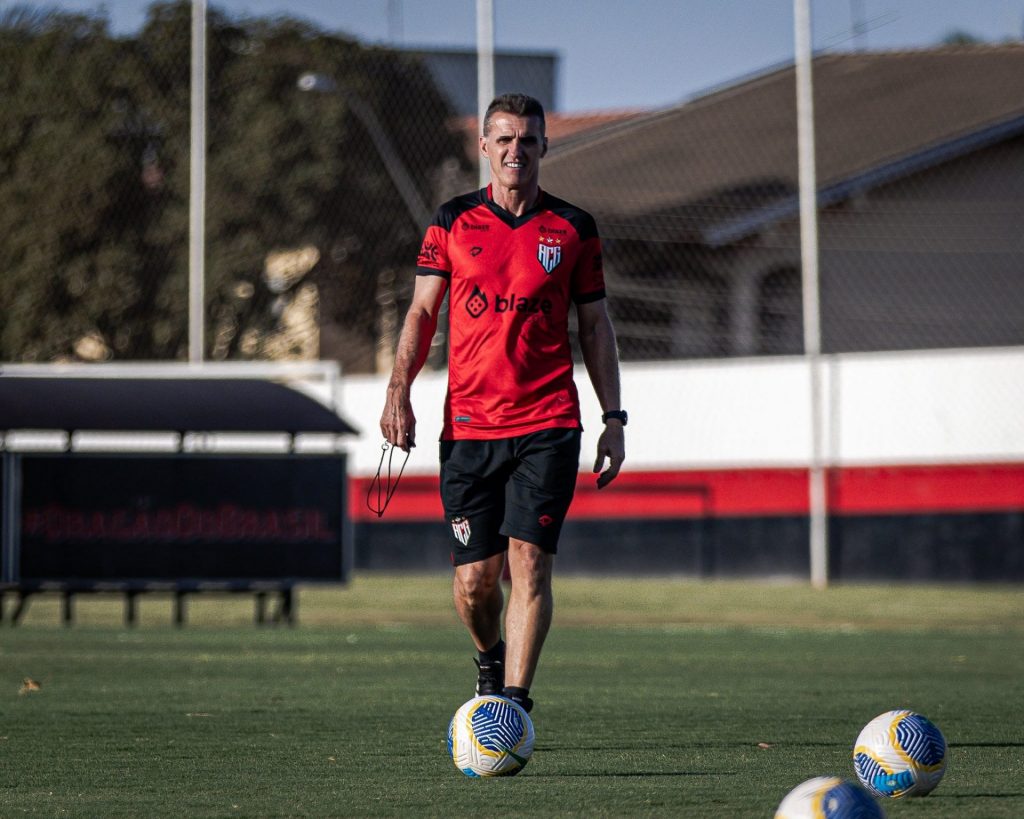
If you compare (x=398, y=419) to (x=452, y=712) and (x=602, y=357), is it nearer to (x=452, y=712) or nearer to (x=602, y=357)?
(x=602, y=357)

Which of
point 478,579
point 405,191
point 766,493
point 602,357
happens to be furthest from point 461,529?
point 405,191

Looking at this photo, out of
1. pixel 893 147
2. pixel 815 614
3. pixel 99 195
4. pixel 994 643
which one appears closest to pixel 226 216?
pixel 99 195

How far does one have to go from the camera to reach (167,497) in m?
16.0

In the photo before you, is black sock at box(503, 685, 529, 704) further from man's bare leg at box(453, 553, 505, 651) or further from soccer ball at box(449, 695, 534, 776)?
soccer ball at box(449, 695, 534, 776)

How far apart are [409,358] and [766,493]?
50.2 feet

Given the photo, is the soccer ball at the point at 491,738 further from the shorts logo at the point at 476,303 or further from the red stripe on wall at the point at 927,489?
the red stripe on wall at the point at 927,489

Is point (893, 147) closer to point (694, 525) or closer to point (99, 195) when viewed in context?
point (694, 525)

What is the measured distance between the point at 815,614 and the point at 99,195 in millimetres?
20222

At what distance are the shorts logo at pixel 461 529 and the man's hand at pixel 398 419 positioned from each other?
0.38 meters

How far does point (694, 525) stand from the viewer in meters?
22.7

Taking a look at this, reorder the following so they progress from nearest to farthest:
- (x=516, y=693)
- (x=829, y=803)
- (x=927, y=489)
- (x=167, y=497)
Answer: (x=829, y=803), (x=516, y=693), (x=167, y=497), (x=927, y=489)

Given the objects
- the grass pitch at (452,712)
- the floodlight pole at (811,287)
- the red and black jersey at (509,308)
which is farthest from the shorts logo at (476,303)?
the floodlight pole at (811,287)

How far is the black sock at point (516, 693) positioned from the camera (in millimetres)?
6965

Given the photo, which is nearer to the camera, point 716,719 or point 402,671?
point 716,719
